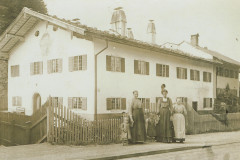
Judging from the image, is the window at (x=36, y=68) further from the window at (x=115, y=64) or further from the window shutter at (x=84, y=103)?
the window at (x=115, y=64)

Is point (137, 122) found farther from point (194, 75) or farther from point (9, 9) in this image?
point (9, 9)


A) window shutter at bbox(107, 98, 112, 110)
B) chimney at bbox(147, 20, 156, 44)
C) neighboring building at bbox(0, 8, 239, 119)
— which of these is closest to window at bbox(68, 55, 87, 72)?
neighboring building at bbox(0, 8, 239, 119)

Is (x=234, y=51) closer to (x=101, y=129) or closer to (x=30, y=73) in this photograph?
(x=101, y=129)

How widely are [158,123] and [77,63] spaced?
612 cm

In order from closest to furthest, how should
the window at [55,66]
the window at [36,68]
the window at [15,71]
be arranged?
the window at [55,66], the window at [36,68], the window at [15,71]

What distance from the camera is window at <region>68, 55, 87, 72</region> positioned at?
14.5 meters

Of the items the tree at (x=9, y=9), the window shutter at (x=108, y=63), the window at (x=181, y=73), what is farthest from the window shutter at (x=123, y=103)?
the tree at (x=9, y=9)

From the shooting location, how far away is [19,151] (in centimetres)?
811

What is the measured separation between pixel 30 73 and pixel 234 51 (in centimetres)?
1210

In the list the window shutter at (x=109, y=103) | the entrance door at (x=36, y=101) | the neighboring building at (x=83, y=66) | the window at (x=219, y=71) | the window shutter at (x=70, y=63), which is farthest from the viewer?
the window at (x=219, y=71)

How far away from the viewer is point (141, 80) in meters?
17.1

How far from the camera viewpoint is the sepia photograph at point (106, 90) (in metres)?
9.16

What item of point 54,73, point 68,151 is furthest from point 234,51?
point 54,73

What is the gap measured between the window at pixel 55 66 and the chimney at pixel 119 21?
6.35 metres
